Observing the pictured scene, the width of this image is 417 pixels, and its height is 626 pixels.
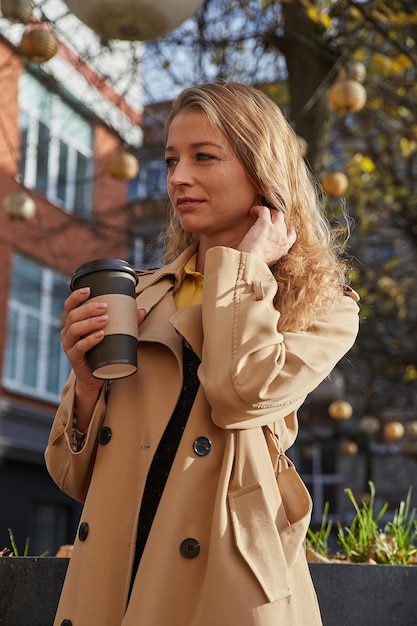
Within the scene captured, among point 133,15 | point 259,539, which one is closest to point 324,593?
point 259,539

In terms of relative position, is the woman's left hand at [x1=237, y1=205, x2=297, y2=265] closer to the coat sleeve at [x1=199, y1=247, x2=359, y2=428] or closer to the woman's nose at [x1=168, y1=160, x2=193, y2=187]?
the coat sleeve at [x1=199, y1=247, x2=359, y2=428]

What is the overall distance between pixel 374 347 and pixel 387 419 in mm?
4305

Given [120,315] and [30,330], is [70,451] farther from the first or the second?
[30,330]

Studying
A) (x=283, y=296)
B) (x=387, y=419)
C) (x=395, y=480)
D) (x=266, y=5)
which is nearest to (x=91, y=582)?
(x=283, y=296)

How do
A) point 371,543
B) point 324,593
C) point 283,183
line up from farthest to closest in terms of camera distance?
point 371,543, point 324,593, point 283,183

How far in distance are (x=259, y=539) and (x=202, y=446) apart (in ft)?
0.70

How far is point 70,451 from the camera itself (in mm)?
1934

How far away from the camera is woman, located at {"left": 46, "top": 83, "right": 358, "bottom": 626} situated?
169 cm

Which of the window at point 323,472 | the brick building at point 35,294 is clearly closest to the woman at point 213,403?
the brick building at point 35,294

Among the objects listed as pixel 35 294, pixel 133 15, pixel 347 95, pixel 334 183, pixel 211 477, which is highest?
pixel 35 294

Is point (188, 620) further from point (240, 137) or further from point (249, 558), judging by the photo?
point (240, 137)

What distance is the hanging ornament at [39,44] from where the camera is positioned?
5312 mm

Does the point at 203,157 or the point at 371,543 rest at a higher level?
the point at 203,157

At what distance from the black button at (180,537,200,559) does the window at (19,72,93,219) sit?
13319 millimetres
